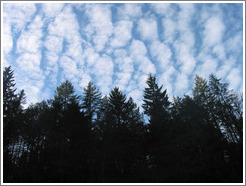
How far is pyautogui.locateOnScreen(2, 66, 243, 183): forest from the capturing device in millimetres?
14453

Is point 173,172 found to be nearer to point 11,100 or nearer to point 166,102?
point 166,102

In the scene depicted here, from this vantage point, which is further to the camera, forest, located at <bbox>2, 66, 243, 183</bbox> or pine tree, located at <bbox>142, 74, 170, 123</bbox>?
pine tree, located at <bbox>142, 74, 170, 123</bbox>

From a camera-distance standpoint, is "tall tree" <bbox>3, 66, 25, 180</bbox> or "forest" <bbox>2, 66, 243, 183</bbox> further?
"tall tree" <bbox>3, 66, 25, 180</bbox>

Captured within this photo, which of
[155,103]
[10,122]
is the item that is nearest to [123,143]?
[155,103]

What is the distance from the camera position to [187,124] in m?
17.8

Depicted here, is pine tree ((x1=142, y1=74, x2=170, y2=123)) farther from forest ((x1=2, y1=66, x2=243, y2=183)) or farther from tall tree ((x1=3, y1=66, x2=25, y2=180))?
tall tree ((x1=3, y1=66, x2=25, y2=180))

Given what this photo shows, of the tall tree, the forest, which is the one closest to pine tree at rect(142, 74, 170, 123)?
the forest

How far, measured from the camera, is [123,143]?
17.7 m

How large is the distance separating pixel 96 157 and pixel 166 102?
12557mm

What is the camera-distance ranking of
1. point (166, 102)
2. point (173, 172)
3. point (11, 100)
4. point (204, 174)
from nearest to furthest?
point (204, 174) < point (173, 172) < point (11, 100) < point (166, 102)

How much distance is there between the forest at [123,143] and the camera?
14.5 meters

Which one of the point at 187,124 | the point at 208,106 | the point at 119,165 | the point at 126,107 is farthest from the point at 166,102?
the point at 119,165

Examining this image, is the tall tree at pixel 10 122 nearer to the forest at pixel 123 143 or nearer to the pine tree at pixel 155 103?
the forest at pixel 123 143

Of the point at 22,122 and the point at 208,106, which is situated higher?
the point at 208,106
